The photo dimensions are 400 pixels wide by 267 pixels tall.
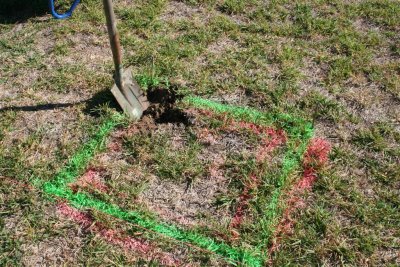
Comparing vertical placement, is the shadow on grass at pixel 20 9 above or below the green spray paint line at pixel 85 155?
above

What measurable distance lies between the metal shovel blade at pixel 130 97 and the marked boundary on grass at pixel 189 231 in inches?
4.7

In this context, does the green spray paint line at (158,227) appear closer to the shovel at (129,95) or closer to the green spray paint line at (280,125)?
the green spray paint line at (280,125)

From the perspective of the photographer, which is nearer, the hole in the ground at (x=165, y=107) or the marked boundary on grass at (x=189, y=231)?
the marked boundary on grass at (x=189, y=231)

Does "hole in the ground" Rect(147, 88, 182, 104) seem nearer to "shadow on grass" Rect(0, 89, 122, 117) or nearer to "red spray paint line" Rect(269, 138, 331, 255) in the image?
"shadow on grass" Rect(0, 89, 122, 117)

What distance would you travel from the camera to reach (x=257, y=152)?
3461 mm

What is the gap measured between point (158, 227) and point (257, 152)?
1.04m

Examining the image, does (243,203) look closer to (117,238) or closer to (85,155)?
(117,238)

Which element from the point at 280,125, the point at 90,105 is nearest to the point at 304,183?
the point at 280,125

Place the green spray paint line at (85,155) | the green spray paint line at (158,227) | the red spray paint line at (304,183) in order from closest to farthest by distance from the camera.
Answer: the green spray paint line at (158,227) < the red spray paint line at (304,183) < the green spray paint line at (85,155)

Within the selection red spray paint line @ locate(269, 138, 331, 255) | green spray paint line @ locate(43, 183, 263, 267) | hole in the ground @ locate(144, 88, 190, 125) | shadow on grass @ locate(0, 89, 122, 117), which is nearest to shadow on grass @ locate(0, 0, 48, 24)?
shadow on grass @ locate(0, 89, 122, 117)

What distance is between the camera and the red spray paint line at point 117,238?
282 cm

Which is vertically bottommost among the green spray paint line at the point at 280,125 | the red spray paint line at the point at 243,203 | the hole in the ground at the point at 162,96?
the red spray paint line at the point at 243,203

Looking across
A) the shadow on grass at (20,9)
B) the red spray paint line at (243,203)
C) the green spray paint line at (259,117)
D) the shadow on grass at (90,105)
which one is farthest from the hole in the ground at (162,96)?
the shadow on grass at (20,9)

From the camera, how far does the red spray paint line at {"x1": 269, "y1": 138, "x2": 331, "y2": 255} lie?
294 centimetres
